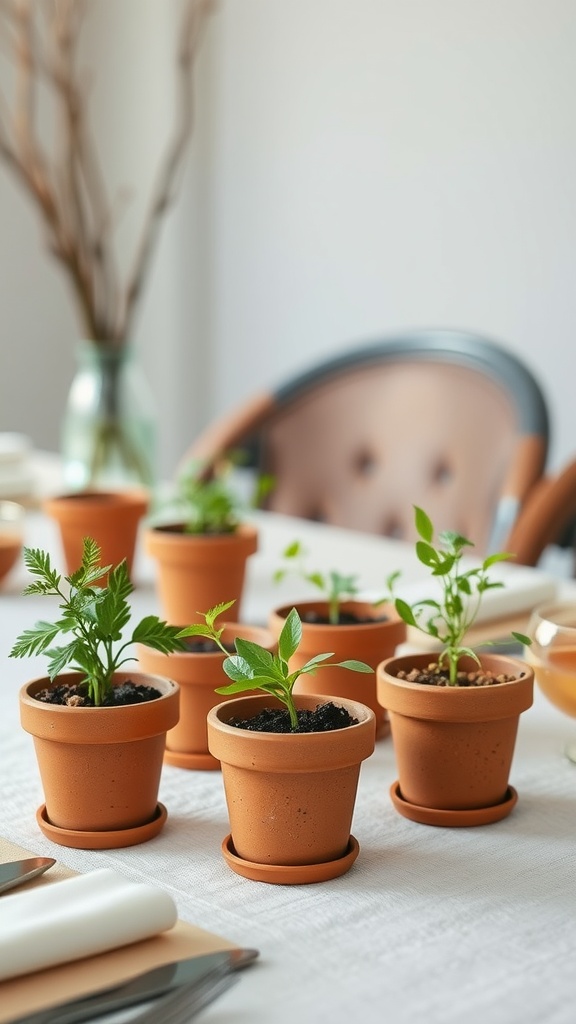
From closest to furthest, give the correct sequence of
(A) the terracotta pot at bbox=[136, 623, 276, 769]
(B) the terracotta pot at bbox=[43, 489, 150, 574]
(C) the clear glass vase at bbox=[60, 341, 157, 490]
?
(A) the terracotta pot at bbox=[136, 623, 276, 769], (B) the terracotta pot at bbox=[43, 489, 150, 574], (C) the clear glass vase at bbox=[60, 341, 157, 490]

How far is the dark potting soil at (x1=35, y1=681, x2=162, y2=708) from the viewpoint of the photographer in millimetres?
824

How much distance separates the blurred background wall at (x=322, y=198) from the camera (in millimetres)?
3020

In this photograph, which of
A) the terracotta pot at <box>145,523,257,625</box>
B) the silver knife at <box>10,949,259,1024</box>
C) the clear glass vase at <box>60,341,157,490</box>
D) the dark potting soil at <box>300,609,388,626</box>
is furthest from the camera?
the clear glass vase at <box>60,341,157,490</box>

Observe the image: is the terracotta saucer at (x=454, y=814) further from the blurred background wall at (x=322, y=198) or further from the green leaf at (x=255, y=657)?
the blurred background wall at (x=322, y=198)

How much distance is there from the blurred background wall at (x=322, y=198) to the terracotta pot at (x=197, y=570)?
1.35 metres

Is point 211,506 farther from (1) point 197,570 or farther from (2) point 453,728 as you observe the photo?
(2) point 453,728

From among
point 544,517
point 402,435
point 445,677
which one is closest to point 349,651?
point 445,677

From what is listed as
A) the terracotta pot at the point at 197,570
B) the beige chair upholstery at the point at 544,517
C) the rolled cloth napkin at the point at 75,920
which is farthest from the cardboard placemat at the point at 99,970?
the beige chair upholstery at the point at 544,517

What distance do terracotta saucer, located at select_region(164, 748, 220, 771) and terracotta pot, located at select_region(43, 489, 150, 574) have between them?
0.52m

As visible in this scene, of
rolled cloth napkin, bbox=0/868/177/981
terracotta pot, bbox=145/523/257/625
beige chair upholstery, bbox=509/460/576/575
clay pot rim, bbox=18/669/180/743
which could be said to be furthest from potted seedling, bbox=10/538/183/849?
beige chair upholstery, bbox=509/460/576/575

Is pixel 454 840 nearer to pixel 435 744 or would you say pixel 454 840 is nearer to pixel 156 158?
pixel 435 744

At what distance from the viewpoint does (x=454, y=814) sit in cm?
85

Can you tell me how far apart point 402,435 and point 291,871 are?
4.96 ft

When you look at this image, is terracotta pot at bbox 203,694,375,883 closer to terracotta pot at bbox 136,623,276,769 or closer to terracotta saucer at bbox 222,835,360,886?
terracotta saucer at bbox 222,835,360,886
